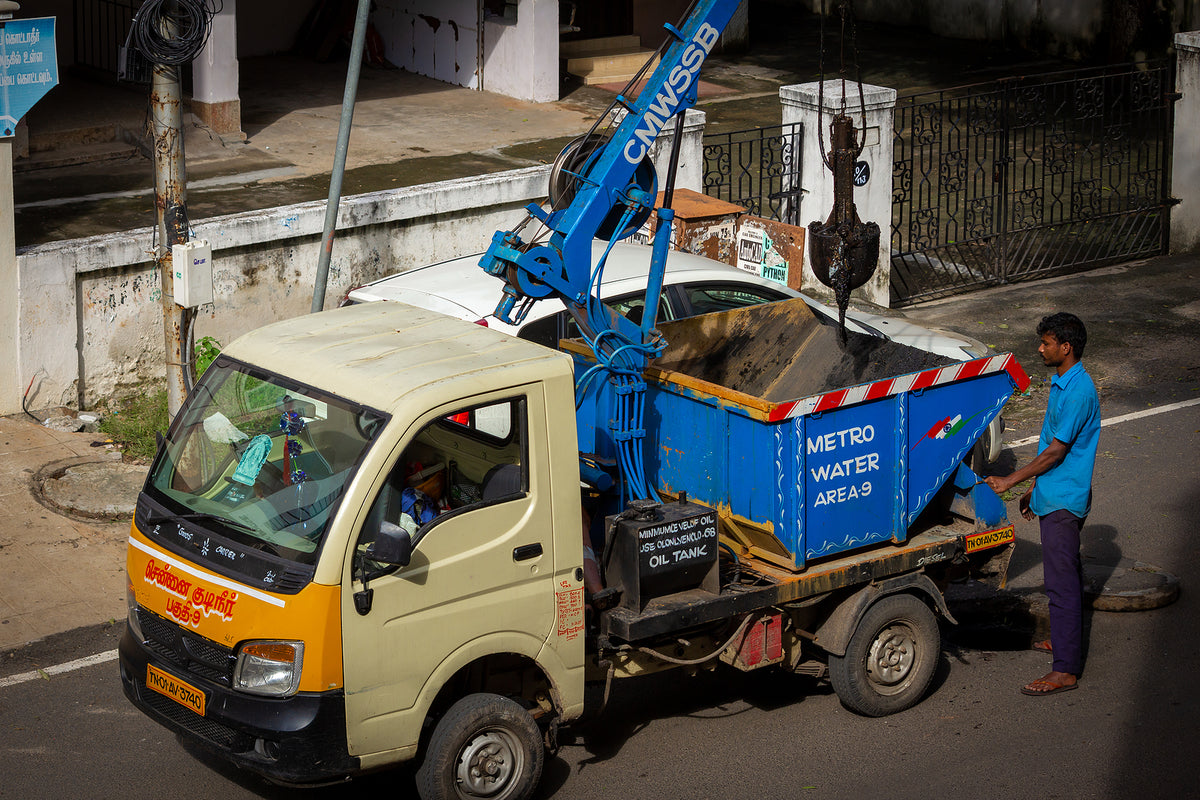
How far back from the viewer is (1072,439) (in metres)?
6.94

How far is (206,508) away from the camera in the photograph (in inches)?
221

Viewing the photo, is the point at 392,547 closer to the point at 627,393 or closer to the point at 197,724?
the point at 197,724

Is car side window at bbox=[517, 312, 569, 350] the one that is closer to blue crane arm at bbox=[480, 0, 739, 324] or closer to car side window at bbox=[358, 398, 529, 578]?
blue crane arm at bbox=[480, 0, 739, 324]

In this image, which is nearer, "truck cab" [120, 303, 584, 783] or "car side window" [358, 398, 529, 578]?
"truck cab" [120, 303, 584, 783]

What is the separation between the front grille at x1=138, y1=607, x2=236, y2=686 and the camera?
5352 millimetres

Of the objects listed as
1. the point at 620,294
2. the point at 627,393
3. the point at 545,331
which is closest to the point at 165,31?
the point at 545,331

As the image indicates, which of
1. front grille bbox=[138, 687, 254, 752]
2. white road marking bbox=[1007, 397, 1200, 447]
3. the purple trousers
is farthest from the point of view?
white road marking bbox=[1007, 397, 1200, 447]

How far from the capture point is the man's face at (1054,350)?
271 inches

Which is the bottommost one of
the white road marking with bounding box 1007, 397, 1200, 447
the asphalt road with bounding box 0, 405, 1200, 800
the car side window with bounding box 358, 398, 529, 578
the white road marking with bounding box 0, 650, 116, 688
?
the asphalt road with bounding box 0, 405, 1200, 800

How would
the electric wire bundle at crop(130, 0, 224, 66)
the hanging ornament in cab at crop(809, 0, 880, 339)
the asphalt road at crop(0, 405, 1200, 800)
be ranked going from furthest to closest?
the electric wire bundle at crop(130, 0, 224, 66) < the hanging ornament in cab at crop(809, 0, 880, 339) < the asphalt road at crop(0, 405, 1200, 800)

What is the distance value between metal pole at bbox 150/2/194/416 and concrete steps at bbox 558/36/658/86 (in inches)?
442

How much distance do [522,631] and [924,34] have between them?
23.0 meters

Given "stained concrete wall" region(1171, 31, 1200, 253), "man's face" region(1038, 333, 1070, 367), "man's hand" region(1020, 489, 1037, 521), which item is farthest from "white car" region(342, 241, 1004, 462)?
"stained concrete wall" region(1171, 31, 1200, 253)

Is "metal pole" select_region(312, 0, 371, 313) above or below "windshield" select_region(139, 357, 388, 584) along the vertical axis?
above
